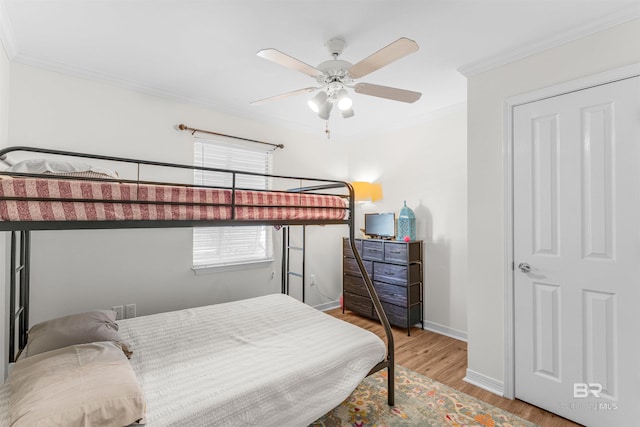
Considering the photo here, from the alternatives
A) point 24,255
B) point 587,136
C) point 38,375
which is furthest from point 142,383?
point 587,136

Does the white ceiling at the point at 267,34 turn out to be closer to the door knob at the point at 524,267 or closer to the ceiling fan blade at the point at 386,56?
the ceiling fan blade at the point at 386,56

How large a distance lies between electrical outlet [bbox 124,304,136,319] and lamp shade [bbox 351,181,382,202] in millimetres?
2712

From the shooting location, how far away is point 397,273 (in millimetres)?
3471

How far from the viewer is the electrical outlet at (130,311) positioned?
8.87 feet

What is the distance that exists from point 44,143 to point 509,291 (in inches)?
147

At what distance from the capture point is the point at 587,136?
76.0 inches

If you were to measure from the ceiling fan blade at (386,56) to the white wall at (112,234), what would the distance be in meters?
1.94

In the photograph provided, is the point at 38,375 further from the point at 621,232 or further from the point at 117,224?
the point at 621,232

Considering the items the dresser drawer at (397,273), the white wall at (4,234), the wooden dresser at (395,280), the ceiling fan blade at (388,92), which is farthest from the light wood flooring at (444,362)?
the white wall at (4,234)

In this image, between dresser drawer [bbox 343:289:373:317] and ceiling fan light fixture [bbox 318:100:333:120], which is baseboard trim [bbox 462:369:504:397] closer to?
dresser drawer [bbox 343:289:373:317]

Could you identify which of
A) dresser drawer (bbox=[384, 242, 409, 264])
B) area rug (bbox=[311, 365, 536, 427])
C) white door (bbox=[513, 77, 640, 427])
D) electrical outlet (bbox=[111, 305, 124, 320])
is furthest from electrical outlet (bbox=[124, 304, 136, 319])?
white door (bbox=[513, 77, 640, 427])

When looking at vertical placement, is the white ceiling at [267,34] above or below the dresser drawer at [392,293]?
above

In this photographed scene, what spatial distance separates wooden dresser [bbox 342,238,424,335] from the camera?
3.41 m

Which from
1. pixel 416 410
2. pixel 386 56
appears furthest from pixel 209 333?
pixel 386 56
